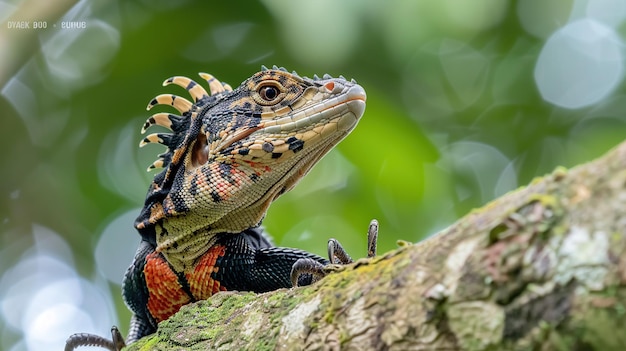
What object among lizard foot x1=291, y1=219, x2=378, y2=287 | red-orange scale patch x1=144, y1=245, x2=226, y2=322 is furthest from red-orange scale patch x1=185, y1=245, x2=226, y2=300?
lizard foot x1=291, y1=219, x2=378, y2=287

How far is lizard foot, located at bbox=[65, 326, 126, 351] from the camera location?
191 inches

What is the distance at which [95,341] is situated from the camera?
4.93m

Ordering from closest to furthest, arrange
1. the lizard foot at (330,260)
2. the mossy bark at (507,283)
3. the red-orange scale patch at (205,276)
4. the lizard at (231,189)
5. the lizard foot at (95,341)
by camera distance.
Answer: the mossy bark at (507,283) → the lizard foot at (330,260) → the lizard foot at (95,341) → the lizard at (231,189) → the red-orange scale patch at (205,276)

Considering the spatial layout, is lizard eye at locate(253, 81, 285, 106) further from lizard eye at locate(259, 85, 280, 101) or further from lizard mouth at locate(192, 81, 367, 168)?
lizard mouth at locate(192, 81, 367, 168)

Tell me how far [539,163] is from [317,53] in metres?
2.98

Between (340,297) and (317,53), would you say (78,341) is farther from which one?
(317,53)

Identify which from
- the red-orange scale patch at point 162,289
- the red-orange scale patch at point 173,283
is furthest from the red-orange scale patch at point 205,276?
the red-orange scale patch at point 162,289

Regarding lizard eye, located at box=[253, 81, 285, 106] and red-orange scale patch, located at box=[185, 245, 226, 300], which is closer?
red-orange scale patch, located at box=[185, 245, 226, 300]

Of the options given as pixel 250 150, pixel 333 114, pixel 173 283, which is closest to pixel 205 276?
pixel 173 283

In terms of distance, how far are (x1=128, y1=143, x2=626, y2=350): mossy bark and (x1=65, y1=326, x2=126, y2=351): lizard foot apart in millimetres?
2404

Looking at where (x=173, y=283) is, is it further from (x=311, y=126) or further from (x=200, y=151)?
(x=311, y=126)

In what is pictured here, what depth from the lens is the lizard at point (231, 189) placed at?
496cm

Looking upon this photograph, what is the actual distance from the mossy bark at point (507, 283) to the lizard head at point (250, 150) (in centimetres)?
225

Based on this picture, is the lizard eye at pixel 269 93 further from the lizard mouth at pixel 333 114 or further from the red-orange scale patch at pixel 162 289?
the red-orange scale patch at pixel 162 289
